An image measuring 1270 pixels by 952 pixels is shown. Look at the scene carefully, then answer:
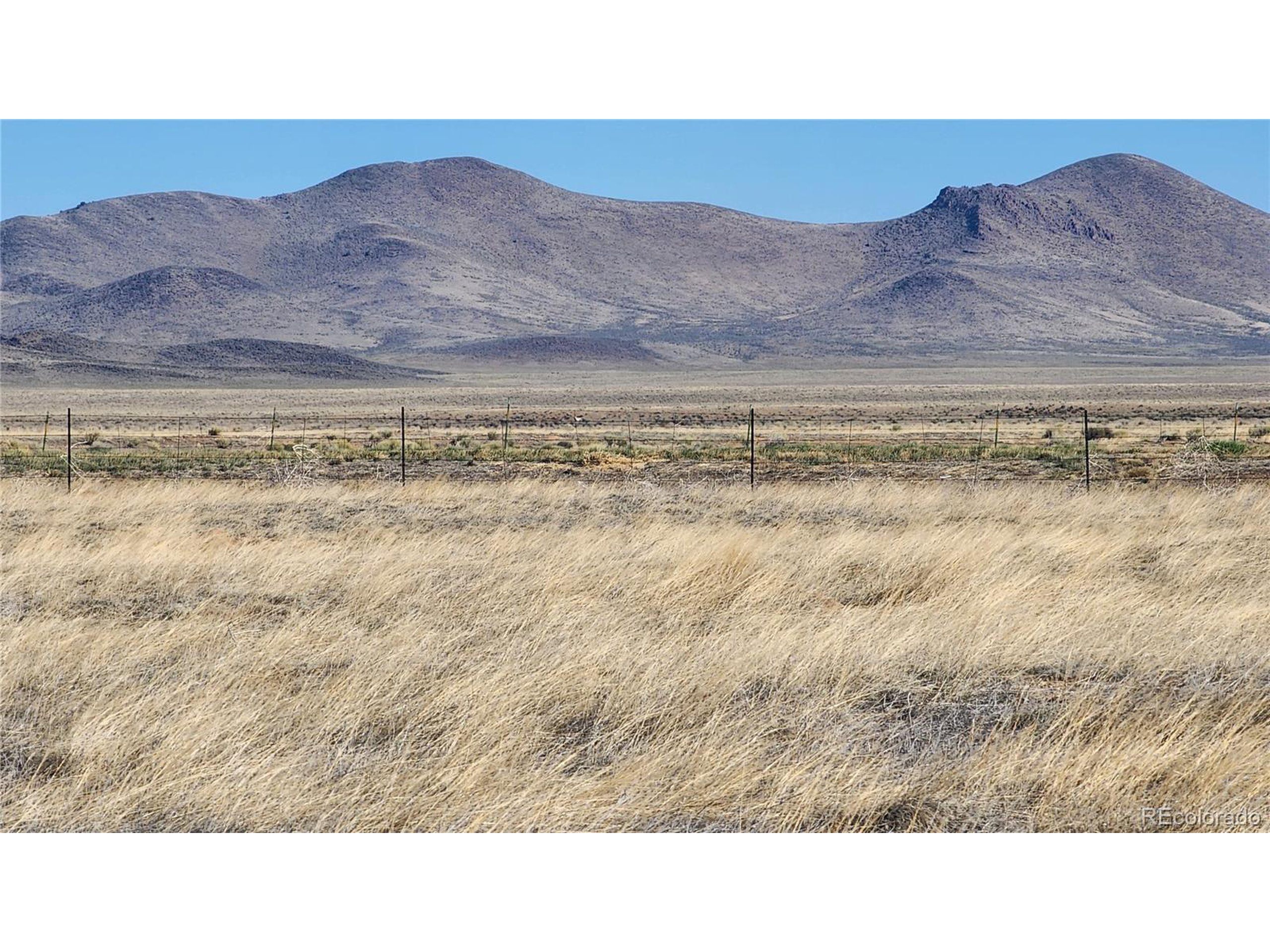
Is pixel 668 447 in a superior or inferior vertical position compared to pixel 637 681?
superior

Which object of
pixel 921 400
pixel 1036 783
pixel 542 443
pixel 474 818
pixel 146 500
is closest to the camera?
pixel 474 818

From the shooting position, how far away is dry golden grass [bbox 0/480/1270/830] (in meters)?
5.96

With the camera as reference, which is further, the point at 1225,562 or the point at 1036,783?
the point at 1225,562

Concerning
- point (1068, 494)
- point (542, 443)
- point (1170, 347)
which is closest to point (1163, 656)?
point (1068, 494)

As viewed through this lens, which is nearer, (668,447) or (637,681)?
(637,681)

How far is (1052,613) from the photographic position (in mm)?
9500

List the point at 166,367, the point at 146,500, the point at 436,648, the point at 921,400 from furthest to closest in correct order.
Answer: the point at 166,367 → the point at 921,400 → the point at 146,500 → the point at 436,648

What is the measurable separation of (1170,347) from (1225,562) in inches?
7703

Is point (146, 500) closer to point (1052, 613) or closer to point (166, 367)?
point (1052, 613)

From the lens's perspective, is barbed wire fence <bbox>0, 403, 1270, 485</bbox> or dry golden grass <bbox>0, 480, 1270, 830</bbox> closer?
dry golden grass <bbox>0, 480, 1270, 830</bbox>

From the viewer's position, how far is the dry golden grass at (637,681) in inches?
235

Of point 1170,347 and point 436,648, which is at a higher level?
point 1170,347

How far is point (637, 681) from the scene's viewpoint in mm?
7645

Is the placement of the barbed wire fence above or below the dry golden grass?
above
